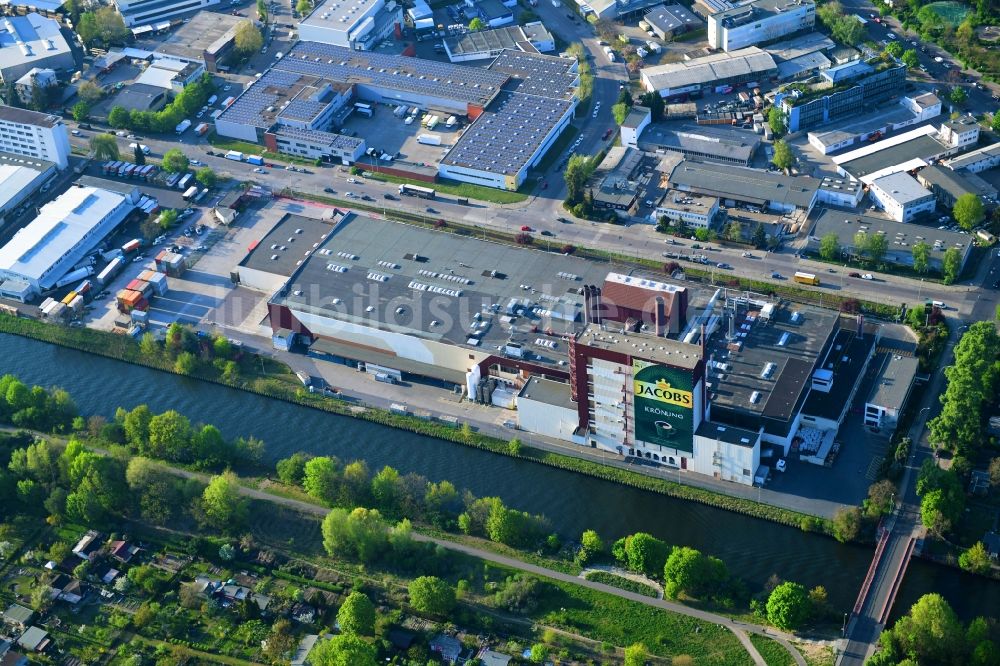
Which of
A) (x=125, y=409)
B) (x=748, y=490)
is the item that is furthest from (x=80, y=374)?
(x=748, y=490)

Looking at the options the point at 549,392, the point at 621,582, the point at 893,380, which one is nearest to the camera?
the point at 621,582

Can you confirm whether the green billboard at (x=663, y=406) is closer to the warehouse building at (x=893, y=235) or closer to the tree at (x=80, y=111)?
the warehouse building at (x=893, y=235)

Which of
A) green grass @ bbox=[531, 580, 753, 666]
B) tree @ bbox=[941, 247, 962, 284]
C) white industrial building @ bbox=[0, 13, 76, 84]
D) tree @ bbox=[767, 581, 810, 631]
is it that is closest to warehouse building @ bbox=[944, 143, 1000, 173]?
tree @ bbox=[941, 247, 962, 284]

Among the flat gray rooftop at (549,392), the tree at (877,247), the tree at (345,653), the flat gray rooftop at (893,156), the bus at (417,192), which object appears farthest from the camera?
the bus at (417,192)

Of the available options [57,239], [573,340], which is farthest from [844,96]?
[57,239]

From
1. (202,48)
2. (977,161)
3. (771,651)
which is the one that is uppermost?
(977,161)

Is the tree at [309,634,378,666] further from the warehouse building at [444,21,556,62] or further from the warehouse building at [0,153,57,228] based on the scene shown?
the warehouse building at [444,21,556,62]

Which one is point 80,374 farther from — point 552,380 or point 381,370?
point 552,380

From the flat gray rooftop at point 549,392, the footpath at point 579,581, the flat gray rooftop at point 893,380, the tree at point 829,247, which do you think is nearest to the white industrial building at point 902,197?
the tree at point 829,247

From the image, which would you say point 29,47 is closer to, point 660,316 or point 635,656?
point 660,316
